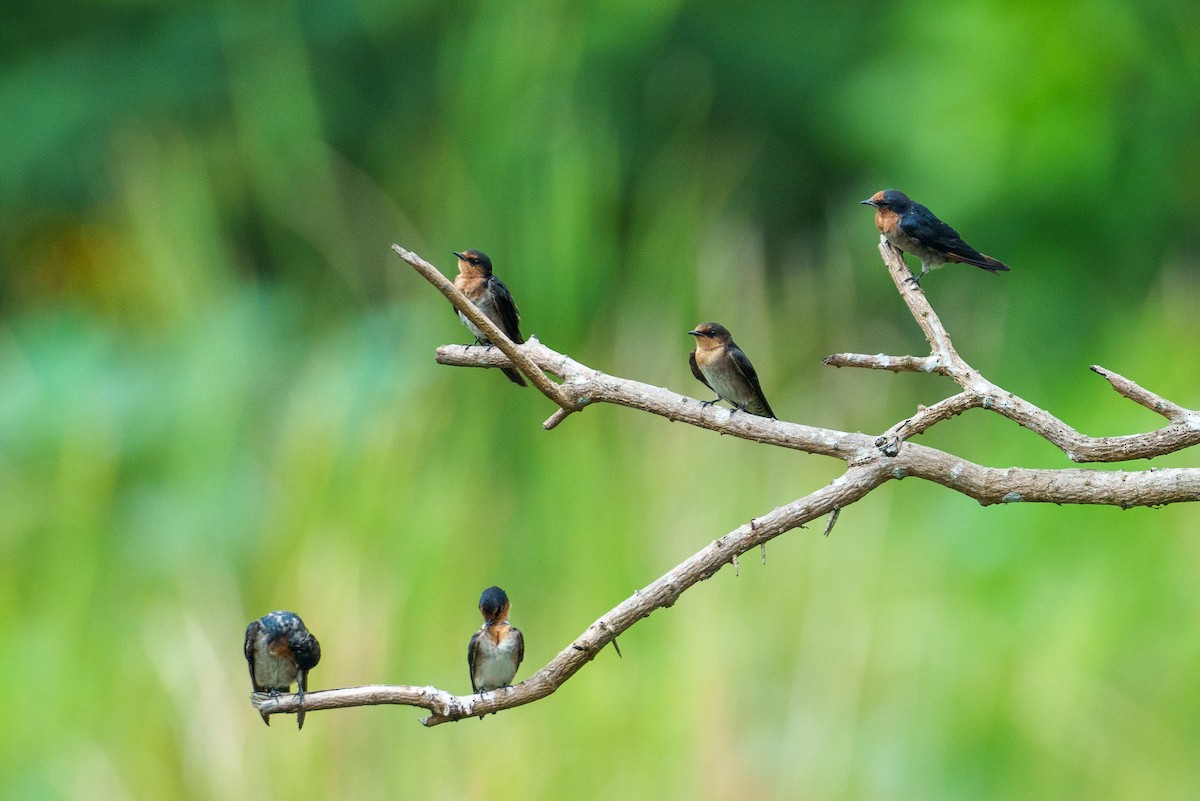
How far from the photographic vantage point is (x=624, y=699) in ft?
9.48

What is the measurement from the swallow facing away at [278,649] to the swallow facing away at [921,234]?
0.83 m

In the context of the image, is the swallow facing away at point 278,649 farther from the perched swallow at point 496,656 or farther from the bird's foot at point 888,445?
the bird's foot at point 888,445

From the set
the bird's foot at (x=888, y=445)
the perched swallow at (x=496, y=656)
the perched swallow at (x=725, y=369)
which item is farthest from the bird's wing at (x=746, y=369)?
the bird's foot at (x=888, y=445)

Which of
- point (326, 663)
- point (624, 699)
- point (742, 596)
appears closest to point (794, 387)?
point (742, 596)

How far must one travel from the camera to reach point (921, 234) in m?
1.71

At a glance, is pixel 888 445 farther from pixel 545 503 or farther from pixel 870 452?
pixel 545 503

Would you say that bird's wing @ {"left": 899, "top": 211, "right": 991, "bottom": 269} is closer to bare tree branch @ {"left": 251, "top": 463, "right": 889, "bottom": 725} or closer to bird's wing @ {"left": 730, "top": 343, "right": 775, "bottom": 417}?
bird's wing @ {"left": 730, "top": 343, "right": 775, "bottom": 417}

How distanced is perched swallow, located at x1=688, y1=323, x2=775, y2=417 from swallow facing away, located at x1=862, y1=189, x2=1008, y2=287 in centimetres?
38

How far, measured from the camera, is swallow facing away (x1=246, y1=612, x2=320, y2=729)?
4.54 feet

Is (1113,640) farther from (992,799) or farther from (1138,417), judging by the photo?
(1138,417)

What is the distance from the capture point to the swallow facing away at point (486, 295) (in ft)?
5.56

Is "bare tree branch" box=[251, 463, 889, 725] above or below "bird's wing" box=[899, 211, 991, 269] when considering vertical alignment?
below

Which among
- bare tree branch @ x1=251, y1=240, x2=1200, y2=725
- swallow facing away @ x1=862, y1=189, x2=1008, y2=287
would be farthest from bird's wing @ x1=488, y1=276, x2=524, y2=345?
swallow facing away @ x1=862, y1=189, x2=1008, y2=287

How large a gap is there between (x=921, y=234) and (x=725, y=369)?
1.71 ft
